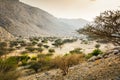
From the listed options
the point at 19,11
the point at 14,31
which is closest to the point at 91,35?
the point at 14,31

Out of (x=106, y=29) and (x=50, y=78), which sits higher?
(x=106, y=29)

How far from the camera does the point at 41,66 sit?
1886 cm

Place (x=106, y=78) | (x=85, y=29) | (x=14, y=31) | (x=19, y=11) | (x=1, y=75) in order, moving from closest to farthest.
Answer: (x=106, y=78), (x=1, y=75), (x=85, y=29), (x=14, y=31), (x=19, y=11)

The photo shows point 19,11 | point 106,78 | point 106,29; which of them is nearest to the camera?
point 106,78

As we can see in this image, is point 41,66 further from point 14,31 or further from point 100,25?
point 14,31

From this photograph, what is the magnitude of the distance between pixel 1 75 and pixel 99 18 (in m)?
5.51

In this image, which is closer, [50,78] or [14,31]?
[50,78]

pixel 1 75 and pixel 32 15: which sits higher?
pixel 32 15

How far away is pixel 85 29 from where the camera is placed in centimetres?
1188

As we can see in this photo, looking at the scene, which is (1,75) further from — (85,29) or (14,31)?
(14,31)

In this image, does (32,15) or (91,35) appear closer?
(91,35)

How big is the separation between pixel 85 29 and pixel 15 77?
14.9ft

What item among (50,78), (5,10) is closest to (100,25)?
(50,78)

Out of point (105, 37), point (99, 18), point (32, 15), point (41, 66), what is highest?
point (32, 15)
